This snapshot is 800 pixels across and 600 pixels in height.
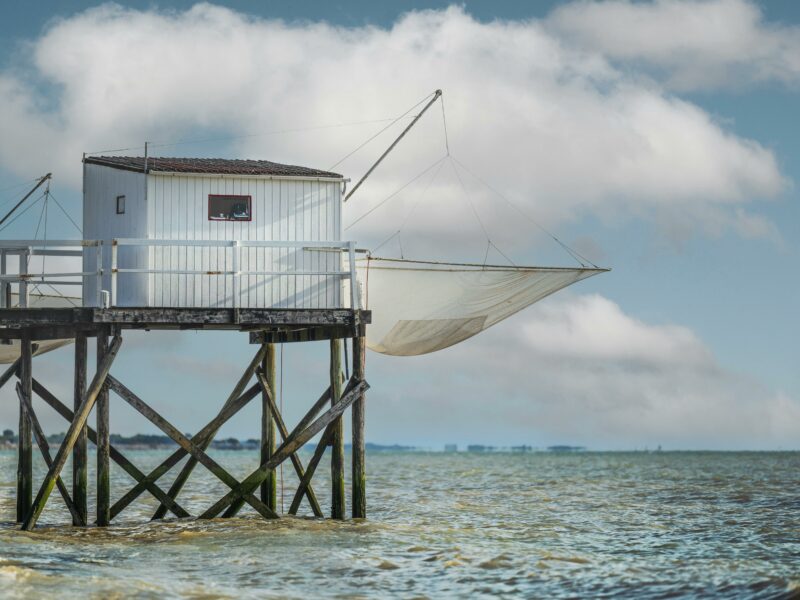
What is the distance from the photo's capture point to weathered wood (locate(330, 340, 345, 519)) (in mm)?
23453

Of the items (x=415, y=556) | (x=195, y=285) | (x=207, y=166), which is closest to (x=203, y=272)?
(x=195, y=285)

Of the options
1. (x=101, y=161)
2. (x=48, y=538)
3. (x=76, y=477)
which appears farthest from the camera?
(x=101, y=161)

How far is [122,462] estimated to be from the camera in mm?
24625

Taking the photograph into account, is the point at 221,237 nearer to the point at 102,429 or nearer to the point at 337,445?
the point at 102,429

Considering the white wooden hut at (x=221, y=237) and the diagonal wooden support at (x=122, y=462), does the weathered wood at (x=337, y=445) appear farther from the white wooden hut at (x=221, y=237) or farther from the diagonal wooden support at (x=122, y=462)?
the diagonal wooden support at (x=122, y=462)

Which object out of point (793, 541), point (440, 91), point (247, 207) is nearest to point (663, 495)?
point (793, 541)

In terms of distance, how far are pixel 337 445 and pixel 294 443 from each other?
105 centimetres

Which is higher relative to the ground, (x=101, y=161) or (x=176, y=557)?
(x=101, y=161)

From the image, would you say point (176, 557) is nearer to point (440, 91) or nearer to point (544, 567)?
point (544, 567)

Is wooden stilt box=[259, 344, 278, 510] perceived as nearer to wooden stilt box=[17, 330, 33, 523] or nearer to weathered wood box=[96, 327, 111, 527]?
weathered wood box=[96, 327, 111, 527]

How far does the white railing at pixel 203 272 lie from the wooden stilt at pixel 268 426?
3091 mm

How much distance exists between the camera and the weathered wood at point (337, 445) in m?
23.5

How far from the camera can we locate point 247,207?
23.1m

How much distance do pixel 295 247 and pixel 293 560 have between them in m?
6.66
